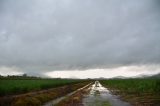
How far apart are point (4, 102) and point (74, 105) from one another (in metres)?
8.62

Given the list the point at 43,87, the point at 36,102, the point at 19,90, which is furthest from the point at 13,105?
the point at 43,87

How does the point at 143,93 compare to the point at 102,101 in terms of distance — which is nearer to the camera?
the point at 102,101

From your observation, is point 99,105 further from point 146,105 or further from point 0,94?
point 0,94

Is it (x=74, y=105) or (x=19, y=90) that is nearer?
(x=74, y=105)

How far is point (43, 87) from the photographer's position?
306ft

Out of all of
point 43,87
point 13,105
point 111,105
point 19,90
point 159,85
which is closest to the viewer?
point 13,105

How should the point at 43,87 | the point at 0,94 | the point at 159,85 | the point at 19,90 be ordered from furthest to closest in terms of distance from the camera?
the point at 43,87, the point at 159,85, the point at 19,90, the point at 0,94

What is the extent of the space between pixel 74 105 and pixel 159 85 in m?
33.6

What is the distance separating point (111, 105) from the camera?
41.9m

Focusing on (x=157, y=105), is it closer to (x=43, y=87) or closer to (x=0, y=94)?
(x=0, y=94)

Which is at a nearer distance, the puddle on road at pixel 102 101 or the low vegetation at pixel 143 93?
the puddle on road at pixel 102 101

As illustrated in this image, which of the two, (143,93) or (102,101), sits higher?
(143,93)

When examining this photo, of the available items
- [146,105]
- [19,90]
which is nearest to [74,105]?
[146,105]

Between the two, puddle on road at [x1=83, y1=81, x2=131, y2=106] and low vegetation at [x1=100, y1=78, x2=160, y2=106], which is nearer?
puddle on road at [x1=83, y1=81, x2=131, y2=106]
